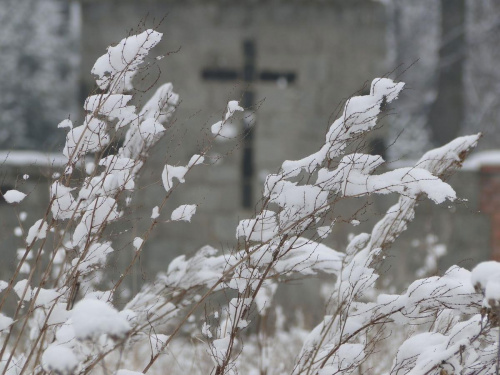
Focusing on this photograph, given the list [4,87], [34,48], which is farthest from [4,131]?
[34,48]

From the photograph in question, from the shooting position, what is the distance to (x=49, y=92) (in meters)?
17.2

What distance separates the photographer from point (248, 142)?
6574 mm

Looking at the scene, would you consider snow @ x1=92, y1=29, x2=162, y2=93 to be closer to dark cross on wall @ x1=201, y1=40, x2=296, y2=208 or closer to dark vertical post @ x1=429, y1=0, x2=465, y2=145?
dark cross on wall @ x1=201, y1=40, x2=296, y2=208

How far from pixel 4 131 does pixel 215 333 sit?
50.4 ft

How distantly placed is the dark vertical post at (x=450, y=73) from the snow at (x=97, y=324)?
10.6 m

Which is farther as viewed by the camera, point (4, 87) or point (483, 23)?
point (4, 87)

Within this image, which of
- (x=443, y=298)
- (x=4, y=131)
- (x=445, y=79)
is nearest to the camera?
(x=443, y=298)

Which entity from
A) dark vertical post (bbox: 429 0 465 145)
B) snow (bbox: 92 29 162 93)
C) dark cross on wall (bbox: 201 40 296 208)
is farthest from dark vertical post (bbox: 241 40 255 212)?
dark vertical post (bbox: 429 0 465 145)

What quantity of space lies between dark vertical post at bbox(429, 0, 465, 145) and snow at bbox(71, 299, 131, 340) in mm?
10584

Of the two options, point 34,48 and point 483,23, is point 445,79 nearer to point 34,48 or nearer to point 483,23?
point 483,23

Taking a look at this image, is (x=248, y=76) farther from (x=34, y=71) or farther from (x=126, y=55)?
(x=34, y=71)

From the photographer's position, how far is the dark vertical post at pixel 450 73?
11.5m

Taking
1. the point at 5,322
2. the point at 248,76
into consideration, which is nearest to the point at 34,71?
the point at 248,76

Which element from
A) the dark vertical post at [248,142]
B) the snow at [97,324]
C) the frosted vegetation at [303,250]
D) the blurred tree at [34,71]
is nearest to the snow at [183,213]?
the frosted vegetation at [303,250]
